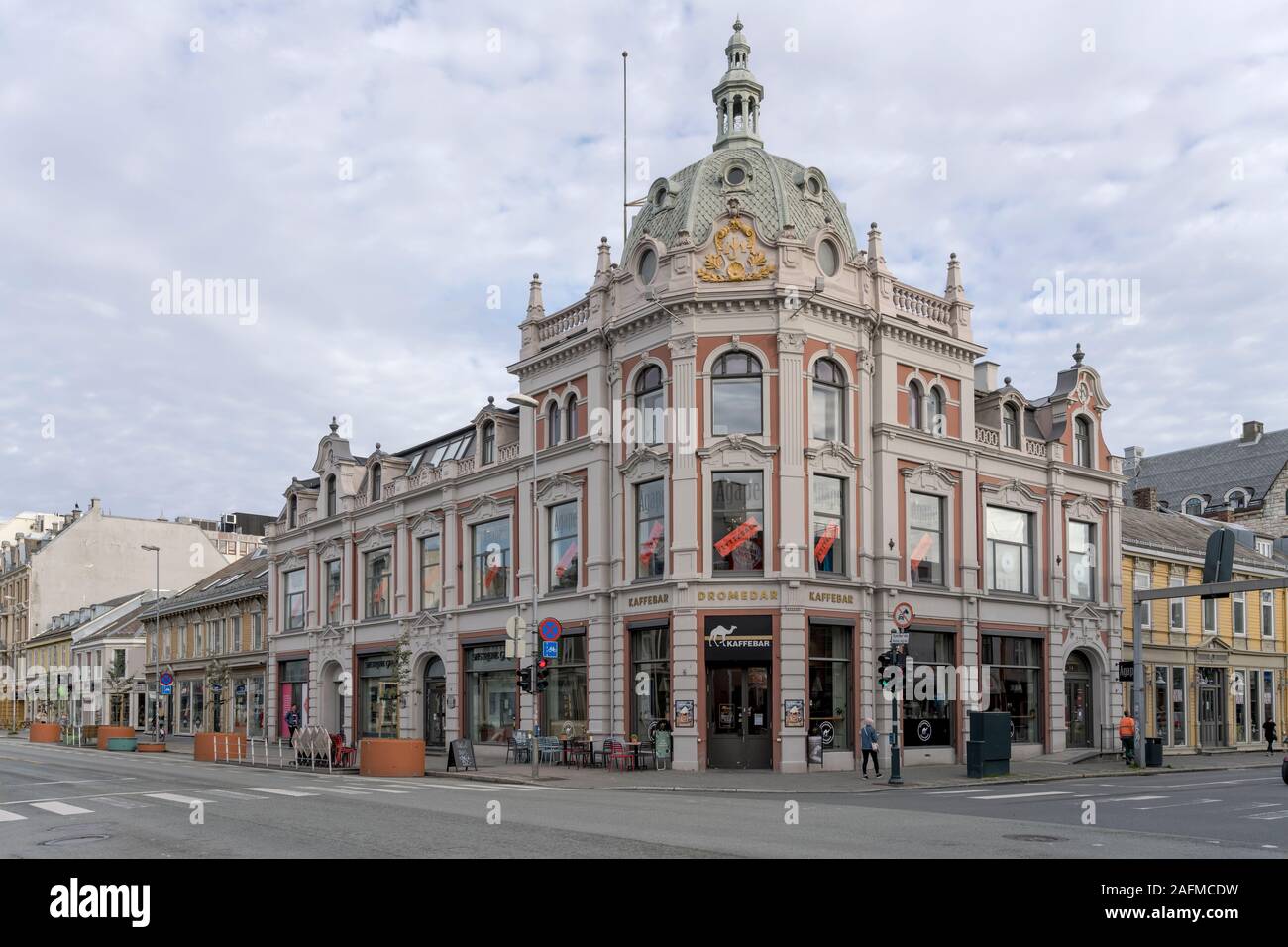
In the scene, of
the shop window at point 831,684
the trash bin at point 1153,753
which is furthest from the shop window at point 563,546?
the trash bin at point 1153,753

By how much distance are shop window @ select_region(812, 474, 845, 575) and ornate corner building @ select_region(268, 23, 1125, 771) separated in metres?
0.09

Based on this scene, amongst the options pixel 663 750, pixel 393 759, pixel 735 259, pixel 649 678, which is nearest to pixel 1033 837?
pixel 663 750

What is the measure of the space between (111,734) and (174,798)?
35.9 m

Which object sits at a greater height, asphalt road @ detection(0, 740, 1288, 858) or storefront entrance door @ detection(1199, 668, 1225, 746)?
asphalt road @ detection(0, 740, 1288, 858)

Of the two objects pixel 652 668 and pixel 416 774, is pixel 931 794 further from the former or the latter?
pixel 416 774

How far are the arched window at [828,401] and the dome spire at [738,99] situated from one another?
9223 mm

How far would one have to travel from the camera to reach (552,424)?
136ft

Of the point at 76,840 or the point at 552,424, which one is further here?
the point at 552,424

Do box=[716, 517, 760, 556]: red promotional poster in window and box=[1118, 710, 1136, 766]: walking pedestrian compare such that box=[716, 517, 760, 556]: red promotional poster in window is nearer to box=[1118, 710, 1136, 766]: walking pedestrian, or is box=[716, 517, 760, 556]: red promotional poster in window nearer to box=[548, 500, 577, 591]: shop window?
box=[548, 500, 577, 591]: shop window

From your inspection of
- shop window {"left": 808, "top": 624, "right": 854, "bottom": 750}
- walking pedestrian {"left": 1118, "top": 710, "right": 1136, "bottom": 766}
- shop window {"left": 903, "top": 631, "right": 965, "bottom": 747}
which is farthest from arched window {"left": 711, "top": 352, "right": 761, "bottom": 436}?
walking pedestrian {"left": 1118, "top": 710, "right": 1136, "bottom": 766}

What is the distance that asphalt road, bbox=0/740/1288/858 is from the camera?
1482 cm

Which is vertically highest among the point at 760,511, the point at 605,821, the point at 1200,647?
the point at 760,511

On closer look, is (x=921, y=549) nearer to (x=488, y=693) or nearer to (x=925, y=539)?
(x=925, y=539)
